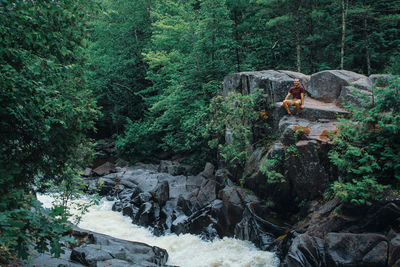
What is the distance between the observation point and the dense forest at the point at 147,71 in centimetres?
452

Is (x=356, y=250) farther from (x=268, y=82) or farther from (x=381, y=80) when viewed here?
(x=268, y=82)

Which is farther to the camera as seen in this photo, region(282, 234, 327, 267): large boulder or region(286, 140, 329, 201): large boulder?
region(286, 140, 329, 201): large boulder

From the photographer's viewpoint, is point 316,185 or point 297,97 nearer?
point 316,185

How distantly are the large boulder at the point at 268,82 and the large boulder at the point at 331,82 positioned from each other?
0.71m

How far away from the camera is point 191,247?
10.7 metres

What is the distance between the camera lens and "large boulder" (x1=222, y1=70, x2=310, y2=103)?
13172mm

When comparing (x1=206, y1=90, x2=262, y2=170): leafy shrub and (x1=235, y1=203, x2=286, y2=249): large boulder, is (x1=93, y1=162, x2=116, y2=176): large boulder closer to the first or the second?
(x1=206, y1=90, x2=262, y2=170): leafy shrub

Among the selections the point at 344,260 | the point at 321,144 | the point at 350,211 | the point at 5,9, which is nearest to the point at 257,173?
the point at 321,144

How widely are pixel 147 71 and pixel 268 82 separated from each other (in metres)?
11.4

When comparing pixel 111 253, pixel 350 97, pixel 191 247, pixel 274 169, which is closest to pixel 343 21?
pixel 350 97

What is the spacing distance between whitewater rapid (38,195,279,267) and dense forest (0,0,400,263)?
3505 mm

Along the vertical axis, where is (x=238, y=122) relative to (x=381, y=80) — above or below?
below

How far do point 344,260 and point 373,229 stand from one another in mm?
1119

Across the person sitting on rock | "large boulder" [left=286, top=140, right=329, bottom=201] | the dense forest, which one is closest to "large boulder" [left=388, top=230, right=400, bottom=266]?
the dense forest
